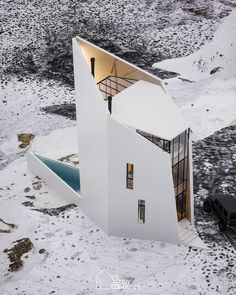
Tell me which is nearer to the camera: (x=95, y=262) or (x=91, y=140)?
(x=95, y=262)

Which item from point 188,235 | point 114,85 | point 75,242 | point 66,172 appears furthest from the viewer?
point 66,172

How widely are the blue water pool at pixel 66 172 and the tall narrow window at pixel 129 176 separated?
504cm

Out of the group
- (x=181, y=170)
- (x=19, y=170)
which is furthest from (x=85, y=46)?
(x=19, y=170)

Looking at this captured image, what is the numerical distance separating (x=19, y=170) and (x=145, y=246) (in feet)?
31.0

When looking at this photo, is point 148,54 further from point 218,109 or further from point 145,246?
point 145,246

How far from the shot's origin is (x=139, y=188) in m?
18.4

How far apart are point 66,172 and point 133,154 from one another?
23.1 ft

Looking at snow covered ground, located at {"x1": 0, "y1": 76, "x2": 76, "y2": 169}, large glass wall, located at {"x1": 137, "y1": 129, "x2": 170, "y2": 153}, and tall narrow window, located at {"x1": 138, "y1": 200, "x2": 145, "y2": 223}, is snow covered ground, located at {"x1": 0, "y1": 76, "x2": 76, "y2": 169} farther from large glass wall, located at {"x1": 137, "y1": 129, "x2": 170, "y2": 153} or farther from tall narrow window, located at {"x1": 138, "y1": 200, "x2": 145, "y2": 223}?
large glass wall, located at {"x1": 137, "y1": 129, "x2": 170, "y2": 153}

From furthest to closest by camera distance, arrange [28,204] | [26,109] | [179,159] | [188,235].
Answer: [26,109] < [28,204] < [188,235] < [179,159]

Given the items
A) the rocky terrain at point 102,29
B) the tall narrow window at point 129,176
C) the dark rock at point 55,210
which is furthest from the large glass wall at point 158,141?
the rocky terrain at point 102,29

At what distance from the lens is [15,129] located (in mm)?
30297

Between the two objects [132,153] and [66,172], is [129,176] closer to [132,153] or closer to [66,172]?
[132,153]

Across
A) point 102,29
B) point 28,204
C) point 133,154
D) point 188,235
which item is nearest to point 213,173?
point 188,235

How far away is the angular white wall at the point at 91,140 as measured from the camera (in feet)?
60.1
